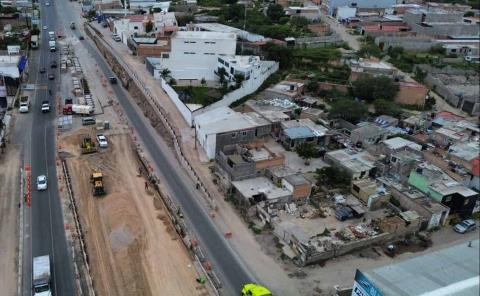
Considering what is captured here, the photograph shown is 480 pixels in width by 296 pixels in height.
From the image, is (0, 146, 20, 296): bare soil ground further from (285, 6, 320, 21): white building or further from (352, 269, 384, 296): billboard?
(285, 6, 320, 21): white building

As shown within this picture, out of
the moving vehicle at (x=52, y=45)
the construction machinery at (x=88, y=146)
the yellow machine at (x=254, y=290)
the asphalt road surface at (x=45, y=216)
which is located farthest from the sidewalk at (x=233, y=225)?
the moving vehicle at (x=52, y=45)

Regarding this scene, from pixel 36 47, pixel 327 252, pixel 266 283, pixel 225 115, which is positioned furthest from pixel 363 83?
pixel 36 47

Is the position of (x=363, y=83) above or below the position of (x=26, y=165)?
above

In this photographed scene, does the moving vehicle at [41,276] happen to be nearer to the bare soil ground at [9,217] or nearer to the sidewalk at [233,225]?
the bare soil ground at [9,217]

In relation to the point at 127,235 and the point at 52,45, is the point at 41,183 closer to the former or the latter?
the point at 127,235

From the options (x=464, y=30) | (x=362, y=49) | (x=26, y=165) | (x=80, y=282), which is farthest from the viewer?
(x=464, y=30)

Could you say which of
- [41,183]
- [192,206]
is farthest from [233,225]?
[41,183]

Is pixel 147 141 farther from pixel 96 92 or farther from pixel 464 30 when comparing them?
pixel 464 30
